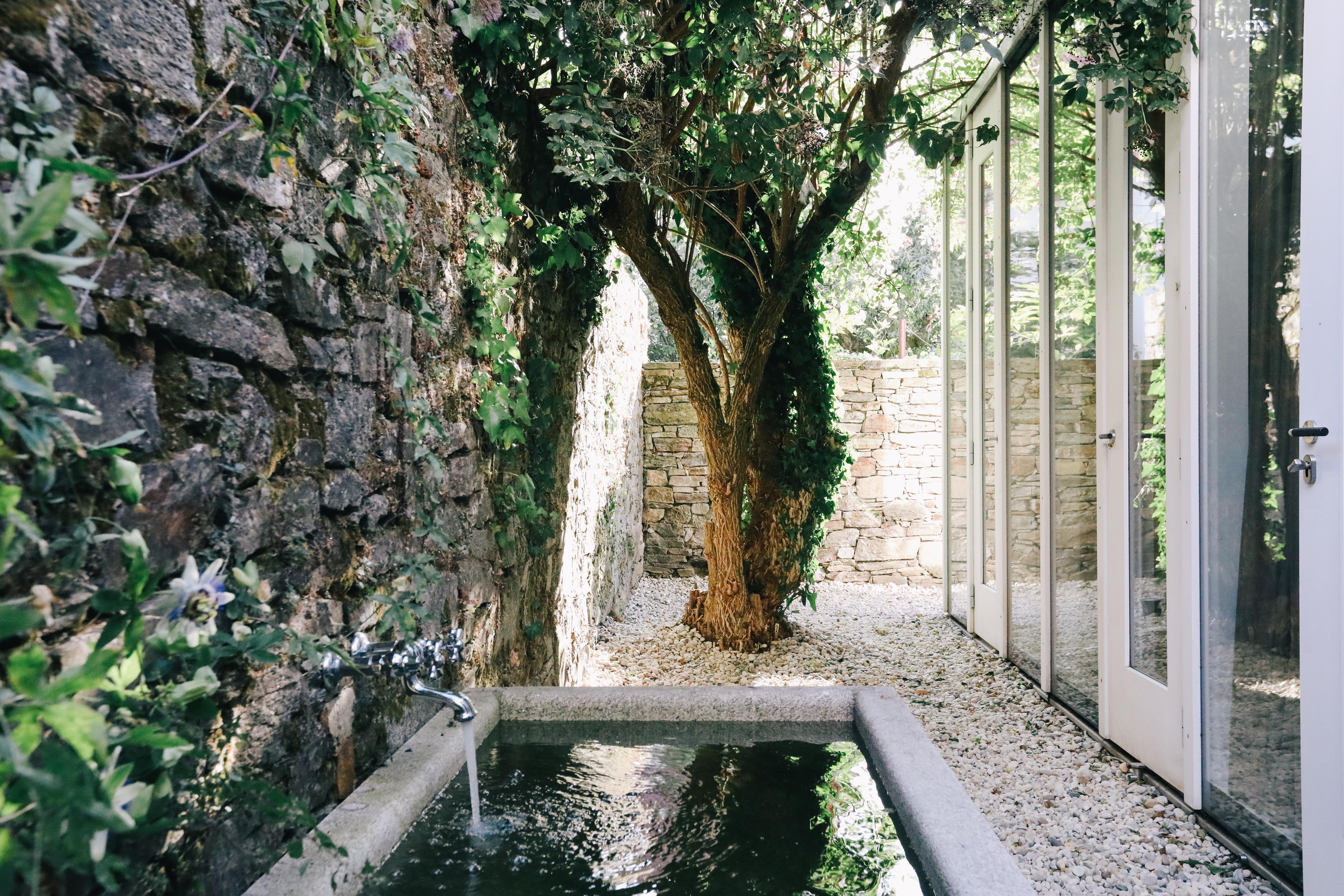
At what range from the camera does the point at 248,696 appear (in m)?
1.22

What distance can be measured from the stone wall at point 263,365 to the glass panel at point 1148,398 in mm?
2091

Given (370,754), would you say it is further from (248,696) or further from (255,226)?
(255,226)

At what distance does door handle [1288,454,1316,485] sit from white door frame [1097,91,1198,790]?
2.10 ft

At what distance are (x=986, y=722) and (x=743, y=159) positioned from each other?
8.36 ft

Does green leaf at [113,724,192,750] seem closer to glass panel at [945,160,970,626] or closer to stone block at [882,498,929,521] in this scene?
glass panel at [945,160,970,626]

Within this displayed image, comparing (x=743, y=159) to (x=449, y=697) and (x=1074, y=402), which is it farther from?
(x=449, y=697)

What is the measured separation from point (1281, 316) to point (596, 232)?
2.59m

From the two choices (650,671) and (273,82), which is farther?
(650,671)

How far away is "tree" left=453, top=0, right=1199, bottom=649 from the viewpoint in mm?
2648

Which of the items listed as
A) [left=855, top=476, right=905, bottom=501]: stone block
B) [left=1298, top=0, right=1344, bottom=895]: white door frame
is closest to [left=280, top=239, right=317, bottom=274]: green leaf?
[left=1298, top=0, right=1344, bottom=895]: white door frame

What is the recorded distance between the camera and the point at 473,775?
1575 millimetres

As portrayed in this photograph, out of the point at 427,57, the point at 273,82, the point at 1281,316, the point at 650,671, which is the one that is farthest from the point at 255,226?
the point at 650,671

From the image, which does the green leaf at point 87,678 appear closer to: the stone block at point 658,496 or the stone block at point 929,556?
the stone block at point 658,496

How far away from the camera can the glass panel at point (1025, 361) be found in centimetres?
375
